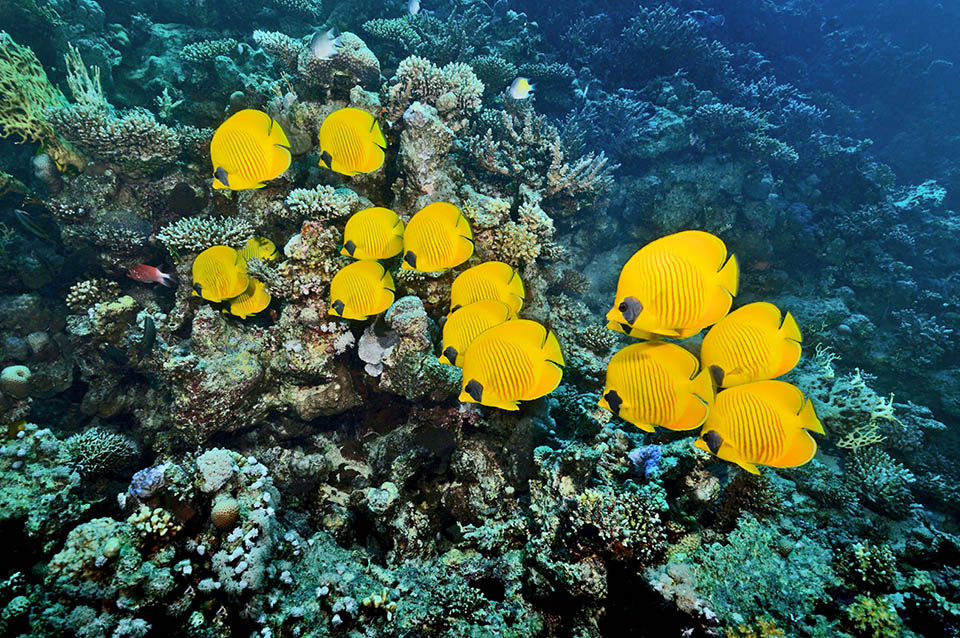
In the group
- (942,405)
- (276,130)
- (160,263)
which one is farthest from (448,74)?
(942,405)

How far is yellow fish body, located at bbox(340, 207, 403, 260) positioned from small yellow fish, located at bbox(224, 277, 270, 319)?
3.69 ft

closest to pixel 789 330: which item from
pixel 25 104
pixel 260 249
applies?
pixel 260 249

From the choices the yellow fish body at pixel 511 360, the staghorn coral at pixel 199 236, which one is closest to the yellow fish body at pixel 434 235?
the yellow fish body at pixel 511 360

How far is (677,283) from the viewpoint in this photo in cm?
161

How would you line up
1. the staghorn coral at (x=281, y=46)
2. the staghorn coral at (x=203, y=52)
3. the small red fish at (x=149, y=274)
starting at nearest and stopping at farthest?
1. the small red fish at (x=149, y=274)
2. the staghorn coral at (x=281, y=46)
3. the staghorn coral at (x=203, y=52)

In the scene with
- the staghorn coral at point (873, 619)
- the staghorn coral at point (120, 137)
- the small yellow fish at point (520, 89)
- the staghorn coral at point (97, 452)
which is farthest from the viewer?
the small yellow fish at point (520, 89)

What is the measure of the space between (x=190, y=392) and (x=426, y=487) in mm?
2030

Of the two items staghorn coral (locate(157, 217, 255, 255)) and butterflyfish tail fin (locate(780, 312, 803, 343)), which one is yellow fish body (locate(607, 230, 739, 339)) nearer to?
butterflyfish tail fin (locate(780, 312, 803, 343))

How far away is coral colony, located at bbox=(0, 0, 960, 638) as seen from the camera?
1.89m

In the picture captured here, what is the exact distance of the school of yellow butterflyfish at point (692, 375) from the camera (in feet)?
5.27

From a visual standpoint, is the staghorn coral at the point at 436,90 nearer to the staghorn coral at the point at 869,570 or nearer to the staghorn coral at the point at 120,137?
the staghorn coral at the point at 120,137

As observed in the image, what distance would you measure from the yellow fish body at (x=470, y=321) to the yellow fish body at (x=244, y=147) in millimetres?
1593

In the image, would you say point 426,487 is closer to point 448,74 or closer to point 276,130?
point 276,130

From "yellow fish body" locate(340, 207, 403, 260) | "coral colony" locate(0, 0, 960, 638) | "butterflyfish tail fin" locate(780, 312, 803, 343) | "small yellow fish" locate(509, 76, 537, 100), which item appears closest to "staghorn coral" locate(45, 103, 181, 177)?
"coral colony" locate(0, 0, 960, 638)
